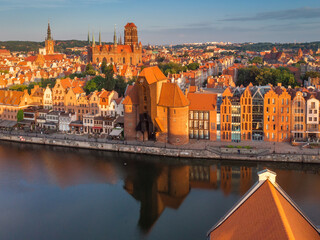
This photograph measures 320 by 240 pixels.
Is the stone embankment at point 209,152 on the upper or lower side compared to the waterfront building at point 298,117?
lower

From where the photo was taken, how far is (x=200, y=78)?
216 feet

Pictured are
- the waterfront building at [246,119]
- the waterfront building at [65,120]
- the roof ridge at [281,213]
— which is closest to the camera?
the roof ridge at [281,213]

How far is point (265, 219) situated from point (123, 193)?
16.0m

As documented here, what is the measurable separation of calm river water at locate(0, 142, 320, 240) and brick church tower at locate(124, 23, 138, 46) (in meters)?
63.5

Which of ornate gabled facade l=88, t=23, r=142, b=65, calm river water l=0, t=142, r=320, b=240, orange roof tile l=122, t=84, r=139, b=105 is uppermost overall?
ornate gabled facade l=88, t=23, r=142, b=65

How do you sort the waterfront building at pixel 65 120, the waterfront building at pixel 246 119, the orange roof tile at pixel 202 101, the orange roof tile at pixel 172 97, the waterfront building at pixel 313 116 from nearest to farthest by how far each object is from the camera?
the waterfront building at pixel 313 116 → the orange roof tile at pixel 172 97 → the waterfront building at pixel 246 119 → the orange roof tile at pixel 202 101 → the waterfront building at pixel 65 120

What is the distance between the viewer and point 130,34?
9625 centimetres

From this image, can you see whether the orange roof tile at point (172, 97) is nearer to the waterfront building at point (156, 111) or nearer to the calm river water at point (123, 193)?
the waterfront building at point (156, 111)

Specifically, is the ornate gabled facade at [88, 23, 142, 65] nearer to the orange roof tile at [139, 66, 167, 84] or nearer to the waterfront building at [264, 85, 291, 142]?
the orange roof tile at [139, 66, 167, 84]

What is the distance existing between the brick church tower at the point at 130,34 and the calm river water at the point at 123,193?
208 ft

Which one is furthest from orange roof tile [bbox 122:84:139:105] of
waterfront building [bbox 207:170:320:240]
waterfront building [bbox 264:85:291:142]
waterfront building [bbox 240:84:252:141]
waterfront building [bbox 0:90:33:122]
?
waterfront building [bbox 207:170:320:240]

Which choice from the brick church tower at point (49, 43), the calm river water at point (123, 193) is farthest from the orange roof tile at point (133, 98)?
the brick church tower at point (49, 43)

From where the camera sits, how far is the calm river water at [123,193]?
72.1 feet

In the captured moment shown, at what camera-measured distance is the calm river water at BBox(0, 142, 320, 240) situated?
2198 centimetres
